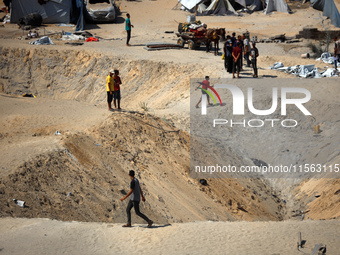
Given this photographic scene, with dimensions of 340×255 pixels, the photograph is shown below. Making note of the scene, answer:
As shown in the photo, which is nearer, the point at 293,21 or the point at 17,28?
the point at 17,28

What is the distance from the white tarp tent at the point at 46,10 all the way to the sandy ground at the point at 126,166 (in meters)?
6.79

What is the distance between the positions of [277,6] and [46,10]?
16.5 m

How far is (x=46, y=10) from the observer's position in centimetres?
2947

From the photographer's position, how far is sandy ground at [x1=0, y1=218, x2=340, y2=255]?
791cm

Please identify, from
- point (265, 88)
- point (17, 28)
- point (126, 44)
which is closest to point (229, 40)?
point (265, 88)

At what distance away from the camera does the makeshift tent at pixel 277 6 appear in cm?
3456

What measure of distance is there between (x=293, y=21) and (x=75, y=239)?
2743 cm

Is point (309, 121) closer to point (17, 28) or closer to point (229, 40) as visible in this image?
point (229, 40)

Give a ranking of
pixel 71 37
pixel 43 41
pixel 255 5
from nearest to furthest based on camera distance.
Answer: pixel 43 41
pixel 71 37
pixel 255 5

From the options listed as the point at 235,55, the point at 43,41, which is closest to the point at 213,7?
the point at 43,41

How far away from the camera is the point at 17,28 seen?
93.0 ft

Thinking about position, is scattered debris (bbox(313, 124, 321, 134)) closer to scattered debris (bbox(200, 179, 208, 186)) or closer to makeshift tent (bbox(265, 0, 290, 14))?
scattered debris (bbox(200, 179, 208, 186))

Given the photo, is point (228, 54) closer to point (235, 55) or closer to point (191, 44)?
point (235, 55)

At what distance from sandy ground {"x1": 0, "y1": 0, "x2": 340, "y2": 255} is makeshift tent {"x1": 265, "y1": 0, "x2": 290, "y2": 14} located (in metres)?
12.3
